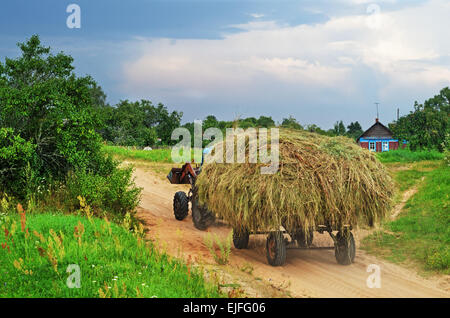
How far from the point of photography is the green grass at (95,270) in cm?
589

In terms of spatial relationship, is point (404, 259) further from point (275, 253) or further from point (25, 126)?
point (25, 126)

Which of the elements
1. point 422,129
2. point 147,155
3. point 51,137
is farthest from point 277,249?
point 422,129

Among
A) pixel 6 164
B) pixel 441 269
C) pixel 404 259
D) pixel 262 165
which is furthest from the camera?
pixel 6 164

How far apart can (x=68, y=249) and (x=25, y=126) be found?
5851 mm

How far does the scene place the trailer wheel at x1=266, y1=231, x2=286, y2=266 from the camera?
26.1 feet

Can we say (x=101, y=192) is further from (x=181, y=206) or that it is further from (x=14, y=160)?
(x=181, y=206)

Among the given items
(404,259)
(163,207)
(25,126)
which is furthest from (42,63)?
(404,259)

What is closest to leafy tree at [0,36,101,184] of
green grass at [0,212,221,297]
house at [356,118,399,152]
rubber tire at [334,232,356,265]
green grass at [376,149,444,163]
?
green grass at [0,212,221,297]

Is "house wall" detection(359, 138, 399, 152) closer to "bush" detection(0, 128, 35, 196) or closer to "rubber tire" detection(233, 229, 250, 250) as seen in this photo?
"rubber tire" detection(233, 229, 250, 250)

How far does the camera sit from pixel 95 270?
6438 mm

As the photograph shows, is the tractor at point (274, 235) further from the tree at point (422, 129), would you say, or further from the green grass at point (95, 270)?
the tree at point (422, 129)

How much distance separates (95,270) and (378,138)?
1739 inches

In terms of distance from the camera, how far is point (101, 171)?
12273mm

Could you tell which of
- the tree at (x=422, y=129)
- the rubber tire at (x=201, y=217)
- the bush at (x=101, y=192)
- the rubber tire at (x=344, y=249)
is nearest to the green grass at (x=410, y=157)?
the tree at (x=422, y=129)
